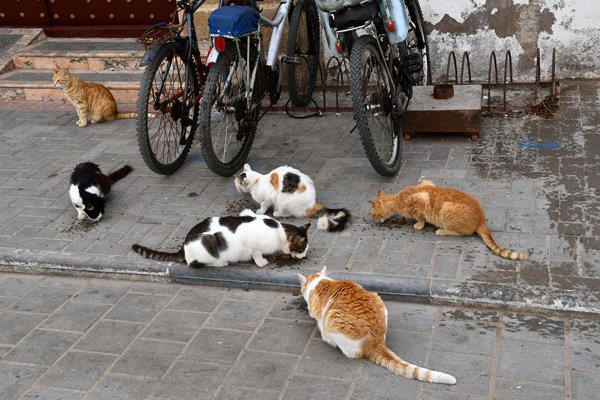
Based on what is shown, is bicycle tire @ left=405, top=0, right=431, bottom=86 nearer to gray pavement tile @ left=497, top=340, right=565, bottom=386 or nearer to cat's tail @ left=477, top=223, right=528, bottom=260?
cat's tail @ left=477, top=223, right=528, bottom=260

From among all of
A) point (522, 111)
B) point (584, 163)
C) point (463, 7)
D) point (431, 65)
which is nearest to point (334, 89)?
point (431, 65)

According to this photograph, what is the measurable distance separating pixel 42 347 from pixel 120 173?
2.35 metres

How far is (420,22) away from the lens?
24.2 ft

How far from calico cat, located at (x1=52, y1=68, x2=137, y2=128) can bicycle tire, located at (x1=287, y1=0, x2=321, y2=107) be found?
6.16ft

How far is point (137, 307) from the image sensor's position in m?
4.61

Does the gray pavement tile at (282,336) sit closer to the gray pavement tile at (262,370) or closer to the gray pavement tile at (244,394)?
the gray pavement tile at (262,370)

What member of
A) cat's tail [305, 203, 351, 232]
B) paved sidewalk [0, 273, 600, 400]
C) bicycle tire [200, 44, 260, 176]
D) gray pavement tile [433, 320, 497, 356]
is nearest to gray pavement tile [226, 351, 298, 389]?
paved sidewalk [0, 273, 600, 400]

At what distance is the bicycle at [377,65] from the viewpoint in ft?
17.8

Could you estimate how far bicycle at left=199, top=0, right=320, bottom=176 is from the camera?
5.63 metres

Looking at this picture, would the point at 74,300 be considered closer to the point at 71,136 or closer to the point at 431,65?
the point at 71,136

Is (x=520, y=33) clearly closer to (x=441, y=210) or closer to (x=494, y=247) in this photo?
(x=441, y=210)

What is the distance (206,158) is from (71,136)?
246 centimetres

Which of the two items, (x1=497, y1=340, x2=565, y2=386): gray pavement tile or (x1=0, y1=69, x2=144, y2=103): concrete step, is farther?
(x1=0, y1=69, x2=144, y2=103): concrete step

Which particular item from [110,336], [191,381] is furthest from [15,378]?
[191,381]
